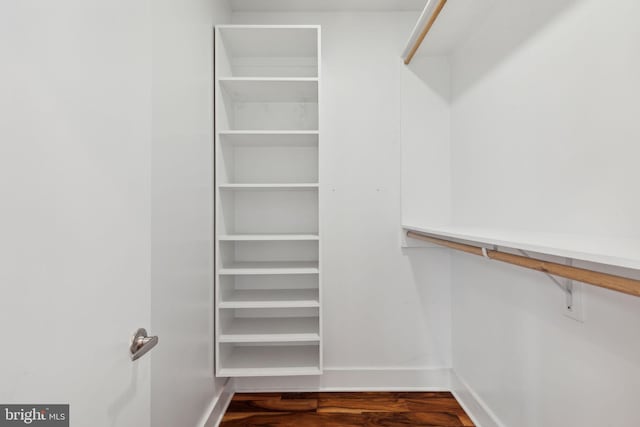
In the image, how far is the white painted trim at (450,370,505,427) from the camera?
147 centimetres

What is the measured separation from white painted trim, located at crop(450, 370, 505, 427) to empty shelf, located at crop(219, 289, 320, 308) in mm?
949

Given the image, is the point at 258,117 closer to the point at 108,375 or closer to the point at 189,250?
the point at 189,250

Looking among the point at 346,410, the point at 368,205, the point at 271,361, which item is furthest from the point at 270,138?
the point at 346,410

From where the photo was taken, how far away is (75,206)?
1.71ft

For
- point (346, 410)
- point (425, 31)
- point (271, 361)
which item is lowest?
point (346, 410)

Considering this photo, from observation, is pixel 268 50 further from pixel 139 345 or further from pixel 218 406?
pixel 218 406

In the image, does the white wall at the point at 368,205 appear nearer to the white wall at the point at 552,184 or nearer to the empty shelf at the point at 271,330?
the empty shelf at the point at 271,330

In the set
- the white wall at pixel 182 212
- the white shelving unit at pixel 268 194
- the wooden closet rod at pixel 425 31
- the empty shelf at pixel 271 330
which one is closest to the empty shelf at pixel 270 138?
the white shelving unit at pixel 268 194

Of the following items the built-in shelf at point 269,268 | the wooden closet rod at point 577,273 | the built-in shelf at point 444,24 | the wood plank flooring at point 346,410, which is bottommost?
the wood plank flooring at point 346,410

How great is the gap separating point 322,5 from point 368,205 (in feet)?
4.16

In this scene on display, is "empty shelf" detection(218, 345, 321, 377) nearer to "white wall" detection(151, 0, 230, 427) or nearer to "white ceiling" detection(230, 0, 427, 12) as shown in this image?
"white wall" detection(151, 0, 230, 427)

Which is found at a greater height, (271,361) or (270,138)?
(270,138)

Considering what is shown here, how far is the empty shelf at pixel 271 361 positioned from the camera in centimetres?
164

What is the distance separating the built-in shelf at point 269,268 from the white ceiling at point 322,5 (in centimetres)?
158
